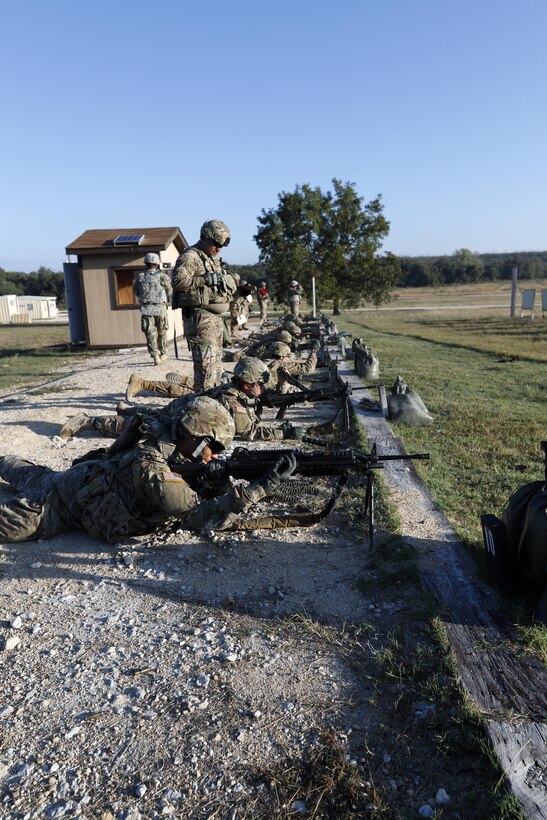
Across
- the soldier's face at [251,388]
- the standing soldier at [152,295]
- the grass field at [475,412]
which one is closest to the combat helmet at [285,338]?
the grass field at [475,412]

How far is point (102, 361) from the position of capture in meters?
14.7

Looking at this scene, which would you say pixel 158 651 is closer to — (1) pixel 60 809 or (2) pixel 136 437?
(1) pixel 60 809

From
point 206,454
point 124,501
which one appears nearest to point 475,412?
point 206,454

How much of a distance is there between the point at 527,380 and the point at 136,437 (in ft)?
28.0

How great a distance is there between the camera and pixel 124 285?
1725cm

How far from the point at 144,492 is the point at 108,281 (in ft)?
46.2

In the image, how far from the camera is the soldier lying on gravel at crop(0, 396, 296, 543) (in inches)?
157

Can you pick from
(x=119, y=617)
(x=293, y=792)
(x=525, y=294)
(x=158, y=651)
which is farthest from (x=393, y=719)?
(x=525, y=294)

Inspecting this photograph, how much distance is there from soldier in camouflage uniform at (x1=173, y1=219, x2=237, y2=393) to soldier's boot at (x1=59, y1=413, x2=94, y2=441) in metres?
1.48

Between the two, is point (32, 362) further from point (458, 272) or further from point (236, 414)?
point (458, 272)

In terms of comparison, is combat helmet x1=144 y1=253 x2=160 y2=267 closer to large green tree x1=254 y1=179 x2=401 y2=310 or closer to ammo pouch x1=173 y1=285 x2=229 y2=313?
ammo pouch x1=173 y1=285 x2=229 y2=313

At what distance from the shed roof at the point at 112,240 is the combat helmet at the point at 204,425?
43.9 feet

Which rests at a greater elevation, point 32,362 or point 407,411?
point 32,362

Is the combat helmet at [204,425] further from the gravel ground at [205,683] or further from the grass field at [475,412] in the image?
the grass field at [475,412]
